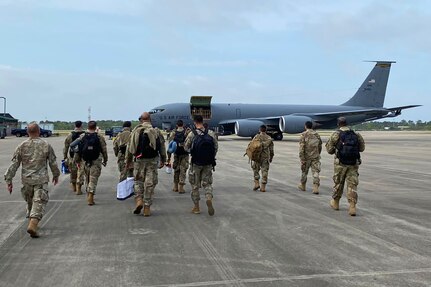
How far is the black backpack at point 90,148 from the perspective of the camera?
909 cm

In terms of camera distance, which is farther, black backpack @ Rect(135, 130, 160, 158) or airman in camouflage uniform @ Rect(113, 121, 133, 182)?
airman in camouflage uniform @ Rect(113, 121, 133, 182)

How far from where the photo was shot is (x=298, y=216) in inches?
311

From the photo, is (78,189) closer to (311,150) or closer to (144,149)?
(144,149)

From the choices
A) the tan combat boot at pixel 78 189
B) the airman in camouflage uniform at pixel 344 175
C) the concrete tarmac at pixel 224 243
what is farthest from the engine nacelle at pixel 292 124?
the airman in camouflage uniform at pixel 344 175

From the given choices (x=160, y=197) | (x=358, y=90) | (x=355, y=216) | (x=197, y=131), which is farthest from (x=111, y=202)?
(x=358, y=90)

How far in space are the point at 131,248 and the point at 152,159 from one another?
2.58 m

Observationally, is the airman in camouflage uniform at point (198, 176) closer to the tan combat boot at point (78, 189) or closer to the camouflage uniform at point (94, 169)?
the camouflage uniform at point (94, 169)

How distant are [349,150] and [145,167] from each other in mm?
4108

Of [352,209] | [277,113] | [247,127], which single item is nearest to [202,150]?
[352,209]

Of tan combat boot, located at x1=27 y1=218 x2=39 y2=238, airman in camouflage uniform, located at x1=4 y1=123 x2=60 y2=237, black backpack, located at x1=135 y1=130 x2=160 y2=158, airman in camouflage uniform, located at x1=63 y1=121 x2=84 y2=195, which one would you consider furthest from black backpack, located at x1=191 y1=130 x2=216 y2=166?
airman in camouflage uniform, located at x1=63 y1=121 x2=84 y2=195

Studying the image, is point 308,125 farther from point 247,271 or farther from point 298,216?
point 247,271

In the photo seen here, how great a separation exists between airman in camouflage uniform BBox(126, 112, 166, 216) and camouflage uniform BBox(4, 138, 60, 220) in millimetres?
1681

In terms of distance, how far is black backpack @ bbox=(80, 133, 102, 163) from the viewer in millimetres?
9086

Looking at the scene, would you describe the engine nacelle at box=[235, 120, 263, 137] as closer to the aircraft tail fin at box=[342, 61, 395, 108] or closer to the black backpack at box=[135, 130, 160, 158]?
the aircraft tail fin at box=[342, 61, 395, 108]
